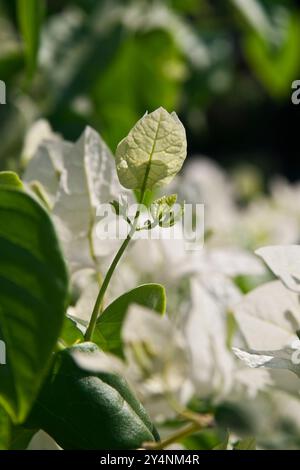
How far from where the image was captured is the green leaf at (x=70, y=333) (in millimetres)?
386

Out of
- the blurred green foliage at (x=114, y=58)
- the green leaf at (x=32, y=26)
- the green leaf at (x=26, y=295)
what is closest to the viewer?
the green leaf at (x=26, y=295)

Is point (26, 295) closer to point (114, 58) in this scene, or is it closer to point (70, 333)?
point (70, 333)

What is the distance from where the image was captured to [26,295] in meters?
0.32

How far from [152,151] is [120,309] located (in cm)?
7

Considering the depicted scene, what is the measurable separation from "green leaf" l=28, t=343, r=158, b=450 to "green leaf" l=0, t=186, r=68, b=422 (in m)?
0.03

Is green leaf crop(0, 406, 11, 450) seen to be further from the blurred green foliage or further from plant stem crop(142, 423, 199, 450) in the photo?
the blurred green foliage

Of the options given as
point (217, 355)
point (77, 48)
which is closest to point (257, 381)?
point (217, 355)

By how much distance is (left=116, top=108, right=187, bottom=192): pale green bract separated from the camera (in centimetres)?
37

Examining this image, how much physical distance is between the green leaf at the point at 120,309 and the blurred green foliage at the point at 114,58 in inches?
12.8

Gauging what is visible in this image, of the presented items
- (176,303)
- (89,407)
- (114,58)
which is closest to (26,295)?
(89,407)

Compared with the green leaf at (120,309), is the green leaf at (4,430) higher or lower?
lower

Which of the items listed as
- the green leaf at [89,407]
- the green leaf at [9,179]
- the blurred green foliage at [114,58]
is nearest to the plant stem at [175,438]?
the green leaf at [89,407]

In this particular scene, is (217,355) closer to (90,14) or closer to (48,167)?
(48,167)

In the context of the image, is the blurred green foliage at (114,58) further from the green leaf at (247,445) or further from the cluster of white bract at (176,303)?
the green leaf at (247,445)
